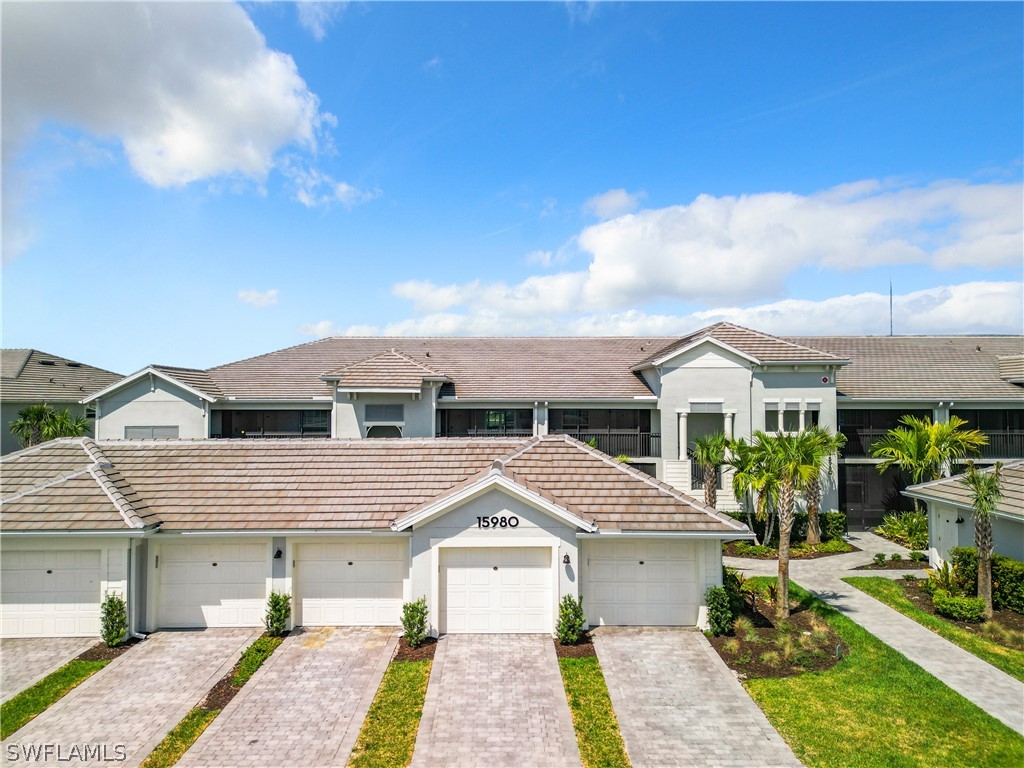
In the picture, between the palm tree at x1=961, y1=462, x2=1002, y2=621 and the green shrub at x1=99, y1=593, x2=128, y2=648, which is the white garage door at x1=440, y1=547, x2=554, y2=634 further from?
the palm tree at x1=961, y1=462, x2=1002, y2=621

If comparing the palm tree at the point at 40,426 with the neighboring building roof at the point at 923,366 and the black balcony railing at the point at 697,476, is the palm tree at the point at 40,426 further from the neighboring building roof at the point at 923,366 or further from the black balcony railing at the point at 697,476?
the neighboring building roof at the point at 923,366

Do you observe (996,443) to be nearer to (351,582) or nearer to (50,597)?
(351,582)

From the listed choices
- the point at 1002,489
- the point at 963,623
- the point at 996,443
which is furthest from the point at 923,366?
the point at 963,623

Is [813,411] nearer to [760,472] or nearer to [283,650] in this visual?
[760,472]

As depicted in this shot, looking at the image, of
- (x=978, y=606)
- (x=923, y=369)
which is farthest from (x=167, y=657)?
(x=923, y=369)

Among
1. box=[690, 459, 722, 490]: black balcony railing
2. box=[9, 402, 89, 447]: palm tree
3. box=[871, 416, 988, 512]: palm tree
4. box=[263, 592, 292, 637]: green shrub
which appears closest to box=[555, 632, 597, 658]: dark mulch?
box=[263, 592, 292, 637]: green shrub

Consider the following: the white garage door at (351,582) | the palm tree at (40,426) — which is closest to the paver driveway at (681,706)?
the white garage door at (351,582)
